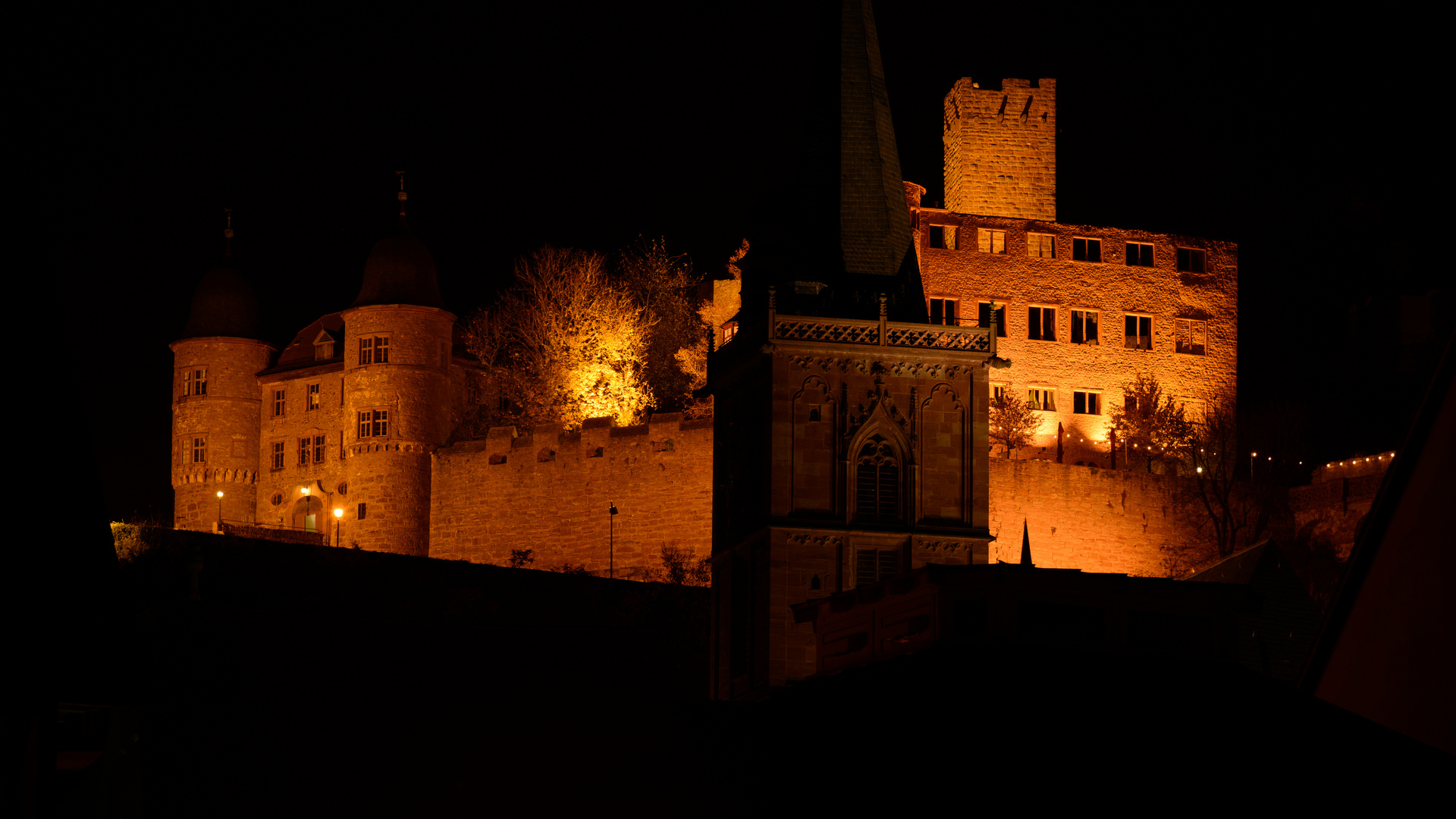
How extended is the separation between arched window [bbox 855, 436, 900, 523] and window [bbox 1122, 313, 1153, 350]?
3374 cm

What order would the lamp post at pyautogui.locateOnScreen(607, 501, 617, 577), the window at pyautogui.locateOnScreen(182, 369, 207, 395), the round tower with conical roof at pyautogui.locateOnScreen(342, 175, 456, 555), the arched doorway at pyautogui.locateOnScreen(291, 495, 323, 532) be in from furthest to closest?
the window at pyautogui.locateOnScreen(182, 369, 207, 395), the arched doorway at pyautogui.locateOnScreen(291, 495, 323, 532), the round tower with conical roof at pyautogui.locateOnScreen(342, 175, 456, 555), the lamp post at pyautogui.locateOnScreen(607, 501, 617, 577)

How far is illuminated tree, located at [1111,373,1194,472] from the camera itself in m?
70.0

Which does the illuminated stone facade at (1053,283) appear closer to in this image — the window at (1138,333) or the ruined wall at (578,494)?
the window at (1138,333)

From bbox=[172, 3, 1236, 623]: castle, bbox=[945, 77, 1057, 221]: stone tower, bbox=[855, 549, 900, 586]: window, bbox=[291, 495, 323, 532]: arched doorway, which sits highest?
bbox=[945, 77, 1057, 221]: stone tower

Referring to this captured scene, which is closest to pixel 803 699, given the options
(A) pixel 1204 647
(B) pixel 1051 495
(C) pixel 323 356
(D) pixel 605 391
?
(A) pixel 1204 647

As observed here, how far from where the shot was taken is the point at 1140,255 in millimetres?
74188

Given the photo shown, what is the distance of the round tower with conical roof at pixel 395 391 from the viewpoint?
231 ft

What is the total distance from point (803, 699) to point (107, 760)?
18.9m

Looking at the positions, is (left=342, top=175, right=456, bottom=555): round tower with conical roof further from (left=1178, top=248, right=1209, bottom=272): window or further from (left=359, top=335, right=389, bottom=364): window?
(left=1178, top=248, right=1209, bottom=272): window

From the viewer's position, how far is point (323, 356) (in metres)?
77.4

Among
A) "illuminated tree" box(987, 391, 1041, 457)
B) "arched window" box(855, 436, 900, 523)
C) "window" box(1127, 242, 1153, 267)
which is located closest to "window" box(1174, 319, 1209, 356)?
"window" box(1127, 242, 1153, 267)

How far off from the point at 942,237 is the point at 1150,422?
Result: 31.2ft

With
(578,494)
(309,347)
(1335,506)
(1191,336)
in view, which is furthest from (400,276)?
(1335,506)

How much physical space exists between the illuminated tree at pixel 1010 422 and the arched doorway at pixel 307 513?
2381cm
